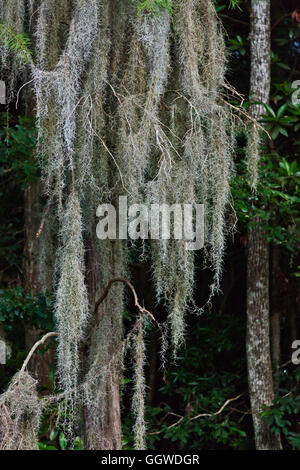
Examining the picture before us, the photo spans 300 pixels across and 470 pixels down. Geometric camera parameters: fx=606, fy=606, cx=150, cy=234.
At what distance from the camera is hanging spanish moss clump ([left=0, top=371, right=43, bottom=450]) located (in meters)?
1.89

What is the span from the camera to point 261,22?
3.25 meters

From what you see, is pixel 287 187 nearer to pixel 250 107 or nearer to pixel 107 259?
pixel 250 107

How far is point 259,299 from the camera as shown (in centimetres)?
328

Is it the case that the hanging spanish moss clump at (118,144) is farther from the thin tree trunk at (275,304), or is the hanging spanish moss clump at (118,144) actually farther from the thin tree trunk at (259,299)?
the thin tree trunk at (275,304)

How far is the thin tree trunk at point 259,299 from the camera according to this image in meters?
3.25

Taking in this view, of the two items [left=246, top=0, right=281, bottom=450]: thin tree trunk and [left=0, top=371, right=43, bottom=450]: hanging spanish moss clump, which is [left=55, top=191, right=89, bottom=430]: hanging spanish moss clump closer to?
[left=0, top=371, right=43, bottom=450]: hanging spanish moss clump

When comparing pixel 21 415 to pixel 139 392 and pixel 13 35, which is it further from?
pixel 13 35

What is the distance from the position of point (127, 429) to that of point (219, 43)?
2231mm

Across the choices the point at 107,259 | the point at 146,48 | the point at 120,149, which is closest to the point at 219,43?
the point at 146,48

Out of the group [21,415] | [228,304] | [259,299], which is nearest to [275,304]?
[259,299]

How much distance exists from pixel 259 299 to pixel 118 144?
1.46 meters

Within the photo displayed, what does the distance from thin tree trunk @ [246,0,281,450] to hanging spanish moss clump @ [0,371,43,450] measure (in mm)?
1623

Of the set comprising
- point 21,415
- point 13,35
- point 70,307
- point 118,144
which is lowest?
point 21,415

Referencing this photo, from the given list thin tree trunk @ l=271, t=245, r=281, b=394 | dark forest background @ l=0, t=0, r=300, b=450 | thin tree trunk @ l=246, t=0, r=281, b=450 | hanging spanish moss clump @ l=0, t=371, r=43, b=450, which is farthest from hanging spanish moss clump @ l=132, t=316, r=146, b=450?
thin tree trunk @ l=271, t=245, r=281, b=394
